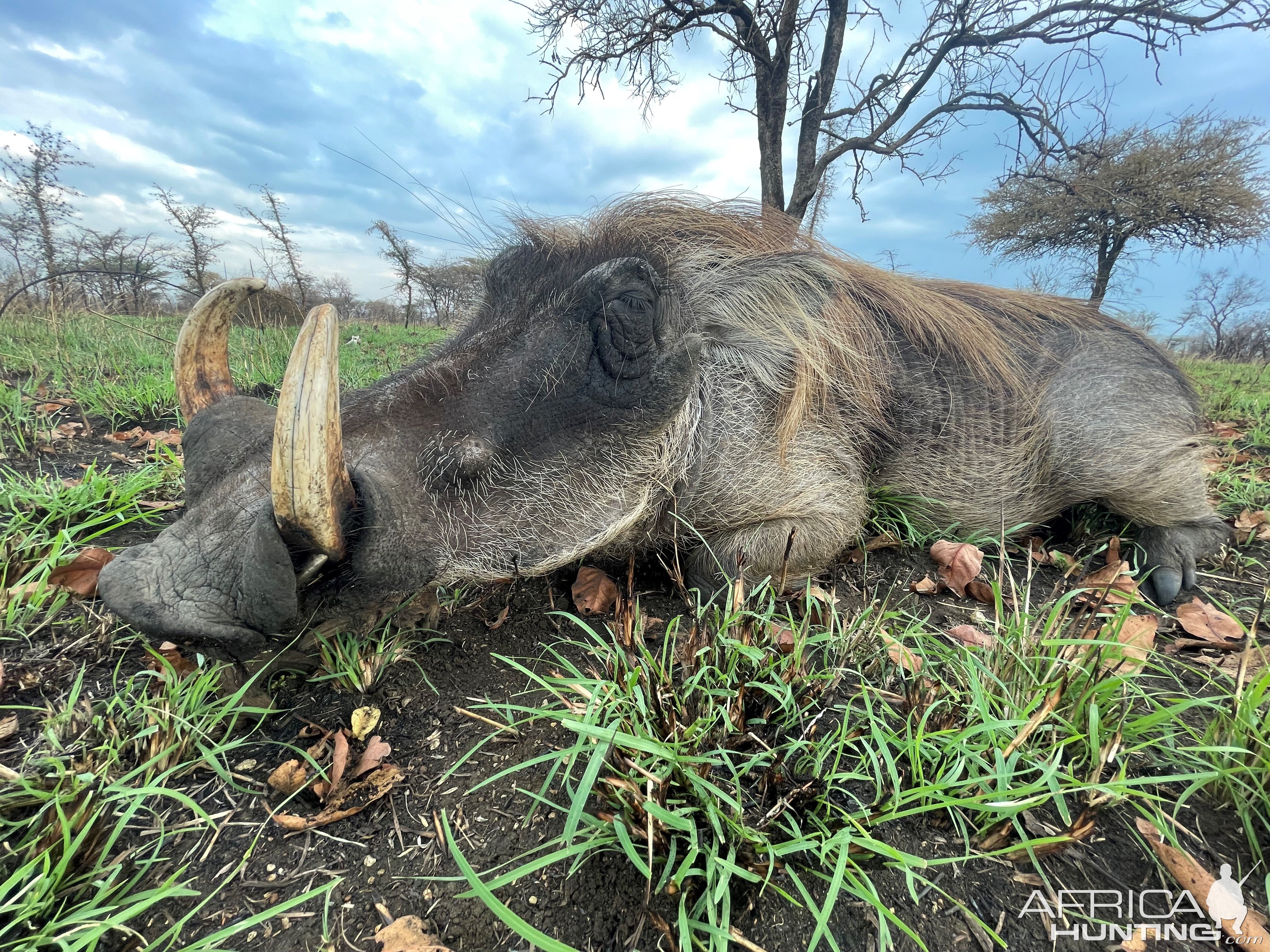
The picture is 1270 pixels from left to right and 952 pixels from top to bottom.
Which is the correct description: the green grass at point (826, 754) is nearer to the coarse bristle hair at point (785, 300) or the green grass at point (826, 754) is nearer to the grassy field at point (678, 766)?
the grassy field at point (678, 766)

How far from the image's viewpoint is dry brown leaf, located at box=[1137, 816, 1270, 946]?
1083mm

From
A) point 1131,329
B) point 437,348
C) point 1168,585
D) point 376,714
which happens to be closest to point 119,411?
point 437,348

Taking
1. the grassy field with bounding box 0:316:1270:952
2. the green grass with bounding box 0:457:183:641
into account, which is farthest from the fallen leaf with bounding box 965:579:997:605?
the green grass with bounding box 0:457:183:641

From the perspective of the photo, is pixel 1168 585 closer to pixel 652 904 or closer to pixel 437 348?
pixel 652 904

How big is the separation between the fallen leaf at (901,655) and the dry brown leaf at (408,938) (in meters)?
1.29

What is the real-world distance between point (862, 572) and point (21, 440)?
4271 mm

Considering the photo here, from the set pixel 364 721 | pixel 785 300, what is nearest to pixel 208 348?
pixel 364 721

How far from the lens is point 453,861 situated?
1323mm

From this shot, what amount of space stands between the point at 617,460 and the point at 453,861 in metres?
1.30

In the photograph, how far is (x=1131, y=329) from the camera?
3.52 meters

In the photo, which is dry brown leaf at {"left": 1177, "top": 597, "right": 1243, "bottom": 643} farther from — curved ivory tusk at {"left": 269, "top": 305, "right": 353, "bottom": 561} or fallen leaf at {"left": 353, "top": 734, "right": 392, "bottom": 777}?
curved ivory tusk at {"left": 269, "top": 305, "right": 353, "bottom": 561}

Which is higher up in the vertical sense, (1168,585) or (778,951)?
(778,951)

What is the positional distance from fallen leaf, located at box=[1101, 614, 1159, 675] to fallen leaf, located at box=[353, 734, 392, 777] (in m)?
1.82

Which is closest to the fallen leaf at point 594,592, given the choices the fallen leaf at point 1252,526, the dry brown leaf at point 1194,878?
the dry brown leaf at point 1194,878
